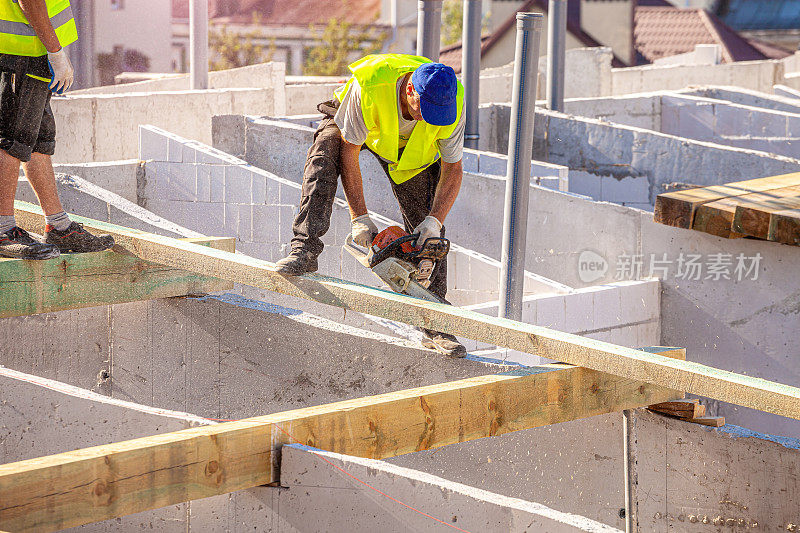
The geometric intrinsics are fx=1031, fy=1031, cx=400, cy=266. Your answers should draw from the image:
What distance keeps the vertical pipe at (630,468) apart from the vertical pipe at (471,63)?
13.3 ft

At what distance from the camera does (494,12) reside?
160 feet

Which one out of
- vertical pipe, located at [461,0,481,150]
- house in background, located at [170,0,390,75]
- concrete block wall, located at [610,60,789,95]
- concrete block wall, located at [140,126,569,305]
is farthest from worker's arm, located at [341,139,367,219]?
house in background, located at [170,0,390,75]

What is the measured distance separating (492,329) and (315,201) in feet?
3.47

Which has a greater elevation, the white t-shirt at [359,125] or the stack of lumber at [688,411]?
the white t-shirt at [359,125]

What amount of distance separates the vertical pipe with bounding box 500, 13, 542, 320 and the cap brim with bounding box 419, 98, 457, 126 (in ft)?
3.35

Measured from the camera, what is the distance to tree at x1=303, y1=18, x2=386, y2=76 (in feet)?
148

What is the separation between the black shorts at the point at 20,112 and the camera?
4867mm

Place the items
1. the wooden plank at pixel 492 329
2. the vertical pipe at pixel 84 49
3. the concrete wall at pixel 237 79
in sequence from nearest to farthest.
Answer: the wooden plank at pixel 492 329
the concrete wall at pixel 237 79
the vertical pipe at pixel 84 49

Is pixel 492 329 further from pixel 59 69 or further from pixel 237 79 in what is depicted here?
pixel 237 79

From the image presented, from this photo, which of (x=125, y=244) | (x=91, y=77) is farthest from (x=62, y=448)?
(x=91, y=77)

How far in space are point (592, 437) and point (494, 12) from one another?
45.8 m

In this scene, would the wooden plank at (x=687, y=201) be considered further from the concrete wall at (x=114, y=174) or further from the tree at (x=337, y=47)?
the tree at (x=337, y=47)

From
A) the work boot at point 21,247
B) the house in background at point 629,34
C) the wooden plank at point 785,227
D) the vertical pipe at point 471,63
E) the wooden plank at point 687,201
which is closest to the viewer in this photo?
the work boot at point 21,247


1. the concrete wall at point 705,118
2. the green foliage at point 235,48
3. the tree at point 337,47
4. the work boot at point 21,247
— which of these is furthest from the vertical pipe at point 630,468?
the tree at point 337,47
